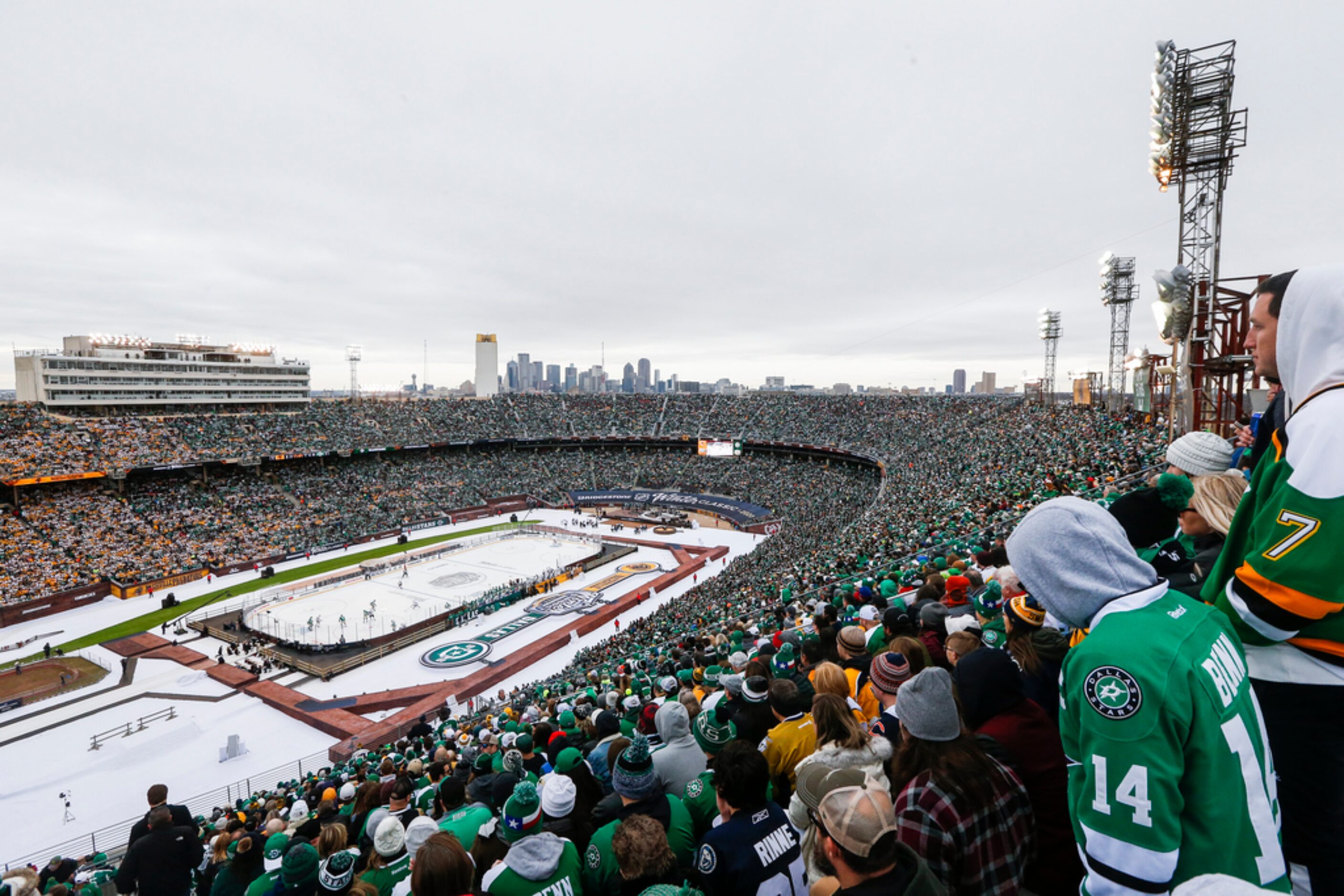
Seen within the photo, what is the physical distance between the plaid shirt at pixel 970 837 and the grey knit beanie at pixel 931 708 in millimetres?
202

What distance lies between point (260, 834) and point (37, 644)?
28434 millimetres

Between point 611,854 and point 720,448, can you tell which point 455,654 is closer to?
point 611,854

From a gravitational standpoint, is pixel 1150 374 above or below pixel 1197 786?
above

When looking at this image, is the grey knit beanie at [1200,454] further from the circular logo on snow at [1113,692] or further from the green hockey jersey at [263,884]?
the green hockey jersey at [263,884]

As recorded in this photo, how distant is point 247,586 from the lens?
107 ft

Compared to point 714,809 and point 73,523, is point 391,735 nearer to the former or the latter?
point 714,809

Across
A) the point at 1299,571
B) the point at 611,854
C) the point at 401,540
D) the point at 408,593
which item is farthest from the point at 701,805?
the point at 401,540

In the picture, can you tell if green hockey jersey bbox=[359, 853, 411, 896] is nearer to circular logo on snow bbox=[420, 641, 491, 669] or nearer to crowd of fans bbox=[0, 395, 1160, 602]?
crowd of fans bbox=[0, 395, 1160, 602]

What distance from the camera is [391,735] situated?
1836 cm

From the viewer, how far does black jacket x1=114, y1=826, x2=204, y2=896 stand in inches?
252

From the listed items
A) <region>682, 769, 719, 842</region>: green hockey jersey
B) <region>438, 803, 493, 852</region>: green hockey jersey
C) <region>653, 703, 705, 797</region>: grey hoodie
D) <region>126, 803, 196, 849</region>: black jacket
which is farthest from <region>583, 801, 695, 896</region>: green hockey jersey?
<region>126, 803, 196, 849</region>: black jacket

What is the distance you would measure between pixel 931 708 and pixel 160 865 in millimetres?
8458

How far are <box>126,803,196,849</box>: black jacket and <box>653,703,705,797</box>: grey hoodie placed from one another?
6147mm

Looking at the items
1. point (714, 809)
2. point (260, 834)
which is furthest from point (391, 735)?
point (714, 809)
